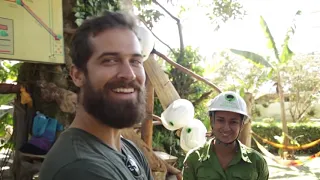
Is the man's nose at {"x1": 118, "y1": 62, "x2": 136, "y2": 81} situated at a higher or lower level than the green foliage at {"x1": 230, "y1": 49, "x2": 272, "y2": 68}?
lower

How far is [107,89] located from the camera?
91 cm

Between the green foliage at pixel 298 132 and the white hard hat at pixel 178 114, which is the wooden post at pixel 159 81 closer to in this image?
the white hard hat at pixel 178 114

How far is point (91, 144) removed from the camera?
34.3 inches

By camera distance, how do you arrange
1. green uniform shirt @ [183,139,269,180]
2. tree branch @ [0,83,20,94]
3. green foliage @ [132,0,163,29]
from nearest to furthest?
green uniform shirt @ [183,139,269,180]
tree branch @ [0,83,20,94]
green foliage @ [132,0,163,29]

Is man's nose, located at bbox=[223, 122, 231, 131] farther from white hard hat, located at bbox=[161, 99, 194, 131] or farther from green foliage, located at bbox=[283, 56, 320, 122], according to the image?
green foliage, located at bbox=[283, 56, 320, 122]

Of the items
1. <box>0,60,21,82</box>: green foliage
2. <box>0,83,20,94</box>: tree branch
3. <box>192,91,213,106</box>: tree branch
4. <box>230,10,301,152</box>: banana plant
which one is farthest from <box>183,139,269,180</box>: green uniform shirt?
<box>230,10,301,152</box>: banana plant

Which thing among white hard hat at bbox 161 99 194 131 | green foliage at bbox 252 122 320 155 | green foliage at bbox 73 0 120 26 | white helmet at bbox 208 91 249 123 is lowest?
green foliage at bbox 252 122 320 155

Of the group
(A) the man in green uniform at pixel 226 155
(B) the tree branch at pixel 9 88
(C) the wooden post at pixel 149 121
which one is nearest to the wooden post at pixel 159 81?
(C) the wooden post at pixel 149 121

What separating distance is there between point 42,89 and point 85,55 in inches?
77.9

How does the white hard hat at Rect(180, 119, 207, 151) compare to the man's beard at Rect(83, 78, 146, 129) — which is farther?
the white hard hat at Rect(180, 119, 207, 151)

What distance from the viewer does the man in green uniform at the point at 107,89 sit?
888 millimetres

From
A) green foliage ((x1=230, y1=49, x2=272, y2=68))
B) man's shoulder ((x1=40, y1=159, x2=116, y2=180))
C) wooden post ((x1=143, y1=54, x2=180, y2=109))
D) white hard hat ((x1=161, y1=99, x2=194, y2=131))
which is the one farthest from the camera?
green foliage ((x1=230, y1=49, x2=272, y2=68))

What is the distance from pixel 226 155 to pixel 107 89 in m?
1.26

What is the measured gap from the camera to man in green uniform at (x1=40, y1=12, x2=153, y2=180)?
89cm
